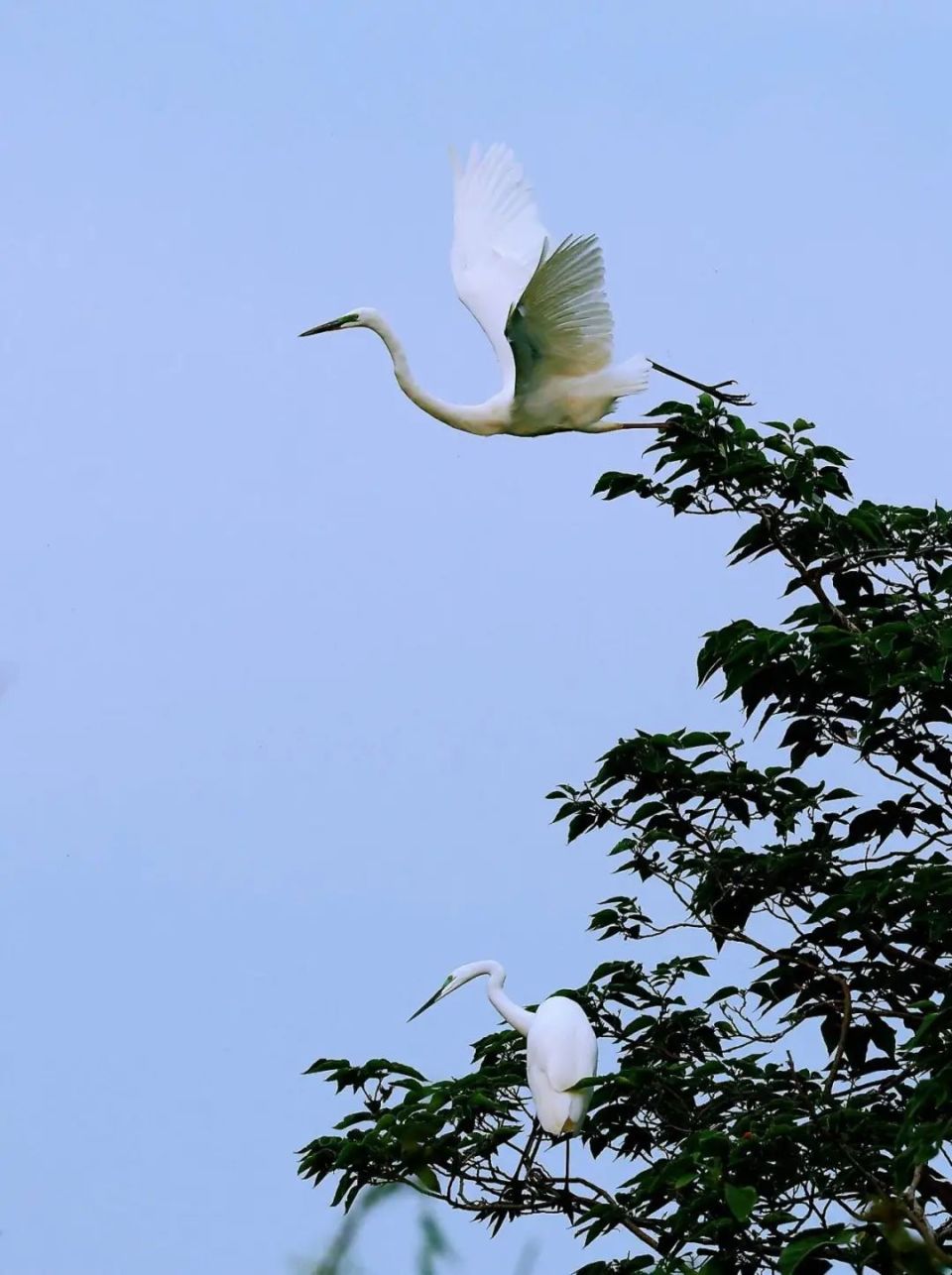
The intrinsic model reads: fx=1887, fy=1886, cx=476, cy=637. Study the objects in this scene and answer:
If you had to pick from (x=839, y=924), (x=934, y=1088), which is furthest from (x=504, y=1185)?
(x=934, y=1088)

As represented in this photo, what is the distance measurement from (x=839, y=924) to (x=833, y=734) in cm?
41

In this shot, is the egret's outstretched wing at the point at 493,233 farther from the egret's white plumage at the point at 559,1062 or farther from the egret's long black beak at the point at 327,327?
the egret's white plumage at the point at 559,1062

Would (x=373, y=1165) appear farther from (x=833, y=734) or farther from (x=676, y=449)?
(x=676, y=449)

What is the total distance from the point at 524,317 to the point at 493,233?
2.33ft

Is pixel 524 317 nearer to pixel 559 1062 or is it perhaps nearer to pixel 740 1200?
pixel 559 1062

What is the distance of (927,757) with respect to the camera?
4.01 metres

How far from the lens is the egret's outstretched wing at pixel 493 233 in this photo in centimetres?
543

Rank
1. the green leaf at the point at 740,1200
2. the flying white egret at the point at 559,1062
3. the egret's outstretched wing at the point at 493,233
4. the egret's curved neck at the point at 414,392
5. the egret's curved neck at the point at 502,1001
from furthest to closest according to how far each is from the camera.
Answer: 1. the egret's outstretched wing at the point at 493,233
2. the egret's curved neck at the point at 414,392
3. the egret's curved neck at the point at 502,1001
4. the flying white egret at the point at 559,1062
5. the green leaf at the point at 740,1200

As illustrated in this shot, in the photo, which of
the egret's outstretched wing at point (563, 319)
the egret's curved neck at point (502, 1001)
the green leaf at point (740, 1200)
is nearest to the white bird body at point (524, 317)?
the egret's outstretched wing at point (563, 319)

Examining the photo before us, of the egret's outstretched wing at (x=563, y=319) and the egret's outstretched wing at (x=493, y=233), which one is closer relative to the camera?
the egret's outstretched wing at (x=563, y=319)

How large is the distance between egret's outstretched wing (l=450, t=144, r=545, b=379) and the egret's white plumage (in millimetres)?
2132

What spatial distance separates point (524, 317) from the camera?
16.1 ft

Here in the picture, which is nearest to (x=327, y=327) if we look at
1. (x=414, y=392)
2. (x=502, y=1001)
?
(x=414, y=392)

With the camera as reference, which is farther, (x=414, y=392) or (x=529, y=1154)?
(x=414, y=392)
